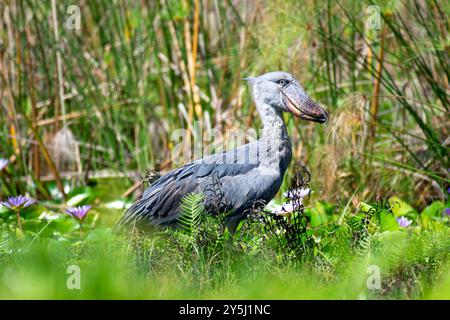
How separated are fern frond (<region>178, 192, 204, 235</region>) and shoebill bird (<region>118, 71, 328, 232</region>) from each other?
12 cm

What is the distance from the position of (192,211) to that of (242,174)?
41cm

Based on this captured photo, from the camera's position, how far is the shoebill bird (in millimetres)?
3592

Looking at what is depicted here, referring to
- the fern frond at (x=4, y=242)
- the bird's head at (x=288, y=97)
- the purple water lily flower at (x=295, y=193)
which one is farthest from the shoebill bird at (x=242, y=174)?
the fern frond at (x=4, y=242)

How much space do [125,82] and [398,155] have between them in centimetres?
199

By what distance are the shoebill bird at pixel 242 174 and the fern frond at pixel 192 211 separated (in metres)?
0.12

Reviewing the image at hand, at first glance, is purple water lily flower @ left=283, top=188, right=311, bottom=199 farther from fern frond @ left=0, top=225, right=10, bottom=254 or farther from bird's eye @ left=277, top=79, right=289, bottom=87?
fern frond @ left=0, top=225, right=10, bottom=254

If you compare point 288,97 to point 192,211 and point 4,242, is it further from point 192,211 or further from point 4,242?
point 4,242

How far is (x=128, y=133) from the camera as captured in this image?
579 centimetres

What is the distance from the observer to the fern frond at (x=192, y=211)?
331 cm

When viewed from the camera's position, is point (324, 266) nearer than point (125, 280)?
No

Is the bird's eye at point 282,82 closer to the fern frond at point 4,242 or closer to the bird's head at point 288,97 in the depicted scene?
the bird's head at point 288,97

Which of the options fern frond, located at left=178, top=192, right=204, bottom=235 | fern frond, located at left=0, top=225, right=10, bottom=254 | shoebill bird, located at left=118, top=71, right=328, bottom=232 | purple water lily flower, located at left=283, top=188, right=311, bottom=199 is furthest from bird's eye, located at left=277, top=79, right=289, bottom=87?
fern frond, located at left=0, top=225, right=10, bottom=254

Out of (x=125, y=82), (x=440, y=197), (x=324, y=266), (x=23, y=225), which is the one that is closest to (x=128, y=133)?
(x=125, y=82)
